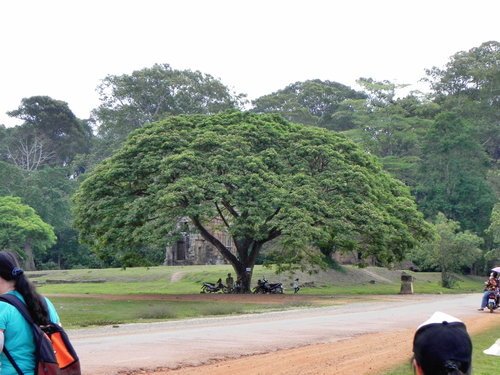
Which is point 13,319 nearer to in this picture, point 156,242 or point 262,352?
point 262,352

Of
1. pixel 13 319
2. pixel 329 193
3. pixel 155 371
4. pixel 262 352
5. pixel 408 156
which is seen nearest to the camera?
pixel 13 319

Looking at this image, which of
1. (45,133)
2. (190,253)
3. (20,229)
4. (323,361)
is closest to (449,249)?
(190,253)

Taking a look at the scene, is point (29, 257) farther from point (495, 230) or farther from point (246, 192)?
point (495, 230)

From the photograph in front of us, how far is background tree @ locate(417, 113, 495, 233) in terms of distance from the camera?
6519cm

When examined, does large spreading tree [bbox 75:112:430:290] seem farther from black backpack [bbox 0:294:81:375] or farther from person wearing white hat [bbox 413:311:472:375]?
person wearing white hat [bbox 413:311:472:375]

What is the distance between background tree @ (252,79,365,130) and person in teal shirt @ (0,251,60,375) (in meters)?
78.2

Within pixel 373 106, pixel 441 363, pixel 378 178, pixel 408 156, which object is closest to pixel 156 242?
pixel 378 178

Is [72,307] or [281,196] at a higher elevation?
[281,196]

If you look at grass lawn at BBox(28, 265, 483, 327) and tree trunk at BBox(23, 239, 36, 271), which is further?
tree trunk at BBox(23, 239, 36, 271)

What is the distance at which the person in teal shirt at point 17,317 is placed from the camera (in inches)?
196

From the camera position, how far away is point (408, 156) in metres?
72.2

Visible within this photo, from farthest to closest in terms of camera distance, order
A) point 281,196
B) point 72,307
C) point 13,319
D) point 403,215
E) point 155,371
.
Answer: point 403,215 → point 281,196 → point 72,307 → point 155,371 → point 13,319

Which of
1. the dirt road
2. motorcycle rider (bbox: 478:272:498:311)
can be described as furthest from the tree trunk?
motorcycle rider (bbox: 478:272:498:311)

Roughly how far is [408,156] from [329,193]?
3817 cm
